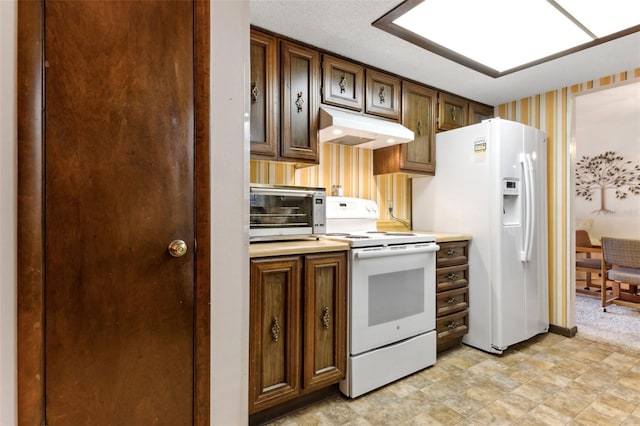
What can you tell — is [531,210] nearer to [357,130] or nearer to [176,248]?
[357,130]

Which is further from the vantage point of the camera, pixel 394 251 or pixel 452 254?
pixel 452 254

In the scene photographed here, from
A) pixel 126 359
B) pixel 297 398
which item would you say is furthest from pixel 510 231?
pixel 126 359

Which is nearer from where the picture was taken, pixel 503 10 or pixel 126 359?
pixel 126 359

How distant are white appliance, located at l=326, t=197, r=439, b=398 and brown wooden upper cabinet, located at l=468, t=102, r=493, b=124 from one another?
1657mm

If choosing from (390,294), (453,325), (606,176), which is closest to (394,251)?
(390,294)

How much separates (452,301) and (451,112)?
1.75m

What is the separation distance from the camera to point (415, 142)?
2770 millimetres

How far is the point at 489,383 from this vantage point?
2.08 meters

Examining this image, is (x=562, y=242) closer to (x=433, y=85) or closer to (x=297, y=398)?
(x=433, y=85)

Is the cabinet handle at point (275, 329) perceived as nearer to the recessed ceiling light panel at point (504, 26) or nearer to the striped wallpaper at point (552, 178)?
the striped wallpaper at point (552, 178)

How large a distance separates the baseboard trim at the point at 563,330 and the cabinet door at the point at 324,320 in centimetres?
228

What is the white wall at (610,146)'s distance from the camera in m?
4.32

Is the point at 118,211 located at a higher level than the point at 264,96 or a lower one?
lower

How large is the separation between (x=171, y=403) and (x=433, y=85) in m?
2.93
